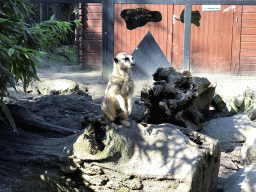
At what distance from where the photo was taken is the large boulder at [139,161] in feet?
6.72

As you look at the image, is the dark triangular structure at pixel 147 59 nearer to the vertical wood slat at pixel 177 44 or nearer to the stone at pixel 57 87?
the vertical wood slat at pixel 177 44

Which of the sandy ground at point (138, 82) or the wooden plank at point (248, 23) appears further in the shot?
the wooden plank at point (248, 23)

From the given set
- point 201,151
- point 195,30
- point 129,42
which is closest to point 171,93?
point 201,151

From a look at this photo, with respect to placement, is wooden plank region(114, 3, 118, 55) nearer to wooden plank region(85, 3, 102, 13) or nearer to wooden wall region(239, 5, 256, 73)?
wooden plank region(85, 3, 102, 13)

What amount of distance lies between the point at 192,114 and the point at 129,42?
4225 mm

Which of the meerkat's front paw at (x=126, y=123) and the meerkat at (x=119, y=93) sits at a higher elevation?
the meerkat at (x=119, y=93)

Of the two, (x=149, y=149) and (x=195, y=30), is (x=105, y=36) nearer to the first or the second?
(x=195, y=30)

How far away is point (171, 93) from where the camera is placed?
3666 mm

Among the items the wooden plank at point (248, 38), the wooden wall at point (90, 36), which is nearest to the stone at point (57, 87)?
the wooden wall at point (90, 36)

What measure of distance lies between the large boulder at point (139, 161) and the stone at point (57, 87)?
342 centimetres

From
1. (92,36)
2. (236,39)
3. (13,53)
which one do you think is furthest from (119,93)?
(92,36)

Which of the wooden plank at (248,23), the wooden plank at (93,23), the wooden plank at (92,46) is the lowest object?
the wooden plank at (92,46)

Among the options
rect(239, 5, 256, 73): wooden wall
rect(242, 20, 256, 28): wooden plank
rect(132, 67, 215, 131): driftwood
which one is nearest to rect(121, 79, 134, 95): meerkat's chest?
rect(132, 67, 215, 131): driftwood

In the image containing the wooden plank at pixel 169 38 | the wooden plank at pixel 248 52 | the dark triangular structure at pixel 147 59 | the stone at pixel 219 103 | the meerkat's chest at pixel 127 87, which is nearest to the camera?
the meerkat's chest at pixel 127 87
